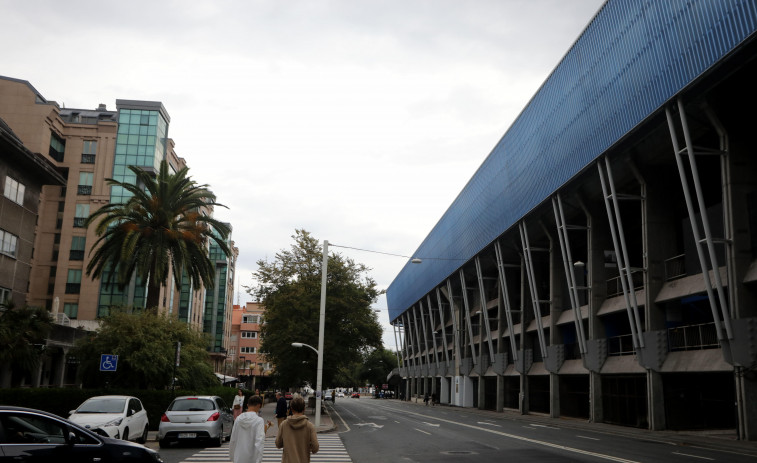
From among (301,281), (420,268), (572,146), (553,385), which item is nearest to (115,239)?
(301,281)

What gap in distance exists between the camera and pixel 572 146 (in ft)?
116

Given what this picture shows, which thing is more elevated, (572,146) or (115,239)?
(572,146)

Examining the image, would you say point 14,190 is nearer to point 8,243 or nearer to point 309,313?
point 8,243

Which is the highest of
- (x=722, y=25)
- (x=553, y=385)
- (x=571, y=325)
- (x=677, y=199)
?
(x=722, y=25)

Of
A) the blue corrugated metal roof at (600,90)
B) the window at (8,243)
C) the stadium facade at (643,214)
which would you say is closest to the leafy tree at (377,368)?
the stadium facade at (643,214)

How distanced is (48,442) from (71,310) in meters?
57.3

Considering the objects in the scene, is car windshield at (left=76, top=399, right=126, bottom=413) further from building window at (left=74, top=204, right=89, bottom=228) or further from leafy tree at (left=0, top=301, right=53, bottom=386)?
building window at (left=74, top=204, right=89, bottom=228)

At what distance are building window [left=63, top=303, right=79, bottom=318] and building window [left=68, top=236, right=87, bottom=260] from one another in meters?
4.66

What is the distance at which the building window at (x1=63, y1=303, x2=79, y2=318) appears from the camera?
61.5m

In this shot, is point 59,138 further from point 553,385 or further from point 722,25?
point 722,25

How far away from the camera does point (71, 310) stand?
2432 inches

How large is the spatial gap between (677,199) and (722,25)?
42.3 ft

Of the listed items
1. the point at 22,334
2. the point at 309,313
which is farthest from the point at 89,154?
the point at 22,334

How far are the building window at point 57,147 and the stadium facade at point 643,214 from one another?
41771 mm
